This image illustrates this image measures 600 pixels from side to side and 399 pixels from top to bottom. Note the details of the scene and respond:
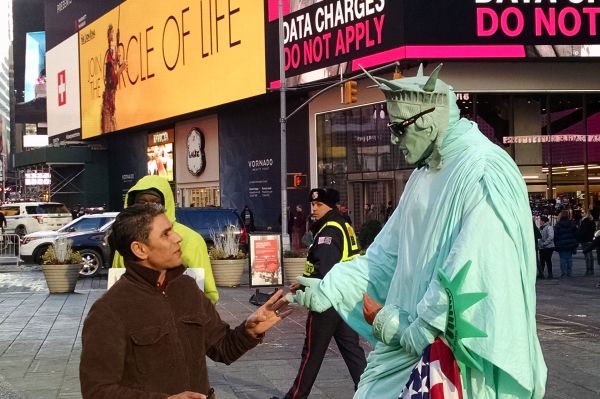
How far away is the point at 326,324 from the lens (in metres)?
7.63

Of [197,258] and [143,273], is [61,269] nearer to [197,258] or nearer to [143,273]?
[197,258]

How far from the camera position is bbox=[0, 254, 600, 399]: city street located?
8.66m

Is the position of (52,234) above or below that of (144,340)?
below

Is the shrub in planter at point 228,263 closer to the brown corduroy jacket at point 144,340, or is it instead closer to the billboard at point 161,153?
the brown corduroy jacket at point 144,340

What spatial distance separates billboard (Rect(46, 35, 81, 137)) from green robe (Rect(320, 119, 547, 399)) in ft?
217

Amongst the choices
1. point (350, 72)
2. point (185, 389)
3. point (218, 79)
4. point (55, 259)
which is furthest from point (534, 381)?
point (218, 79)

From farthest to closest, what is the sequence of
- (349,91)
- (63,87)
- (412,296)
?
(63,87) < (349,91) < (412,296)

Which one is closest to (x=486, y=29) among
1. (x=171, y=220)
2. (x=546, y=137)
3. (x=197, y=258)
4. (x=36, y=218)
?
(x=546, y=137)

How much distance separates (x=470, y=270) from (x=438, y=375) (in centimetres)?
38

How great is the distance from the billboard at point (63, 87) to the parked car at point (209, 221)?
46.7 metres

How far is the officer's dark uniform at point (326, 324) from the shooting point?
7.54 meters

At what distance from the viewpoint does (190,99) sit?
48062 mm

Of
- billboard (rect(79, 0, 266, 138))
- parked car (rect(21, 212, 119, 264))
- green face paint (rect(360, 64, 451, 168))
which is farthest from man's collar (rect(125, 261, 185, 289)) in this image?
billboard (rect(79, 0, 266, 138))

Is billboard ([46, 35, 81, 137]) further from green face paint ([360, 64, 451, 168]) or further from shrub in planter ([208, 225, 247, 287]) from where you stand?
green face paint ([360, 64, 451, 168])
